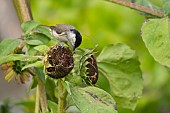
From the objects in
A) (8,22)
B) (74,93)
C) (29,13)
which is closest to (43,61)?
(74,93)

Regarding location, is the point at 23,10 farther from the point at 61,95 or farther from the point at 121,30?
the point at 121,30

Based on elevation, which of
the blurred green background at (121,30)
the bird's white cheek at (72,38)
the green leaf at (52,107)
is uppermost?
the bird's white cheek at (72,38)

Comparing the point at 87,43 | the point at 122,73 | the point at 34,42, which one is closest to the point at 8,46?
the point at 34,42

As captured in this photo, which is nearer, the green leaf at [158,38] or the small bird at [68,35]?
the small bird at [68,35]

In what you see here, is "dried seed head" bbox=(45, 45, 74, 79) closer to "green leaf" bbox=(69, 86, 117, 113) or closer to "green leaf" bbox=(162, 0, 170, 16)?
"green leaf" bbox=(69, 86, 117, 113)

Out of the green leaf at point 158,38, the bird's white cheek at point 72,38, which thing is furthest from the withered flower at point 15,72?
the green leaf at point 158,38

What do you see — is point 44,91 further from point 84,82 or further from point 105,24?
point 105,24

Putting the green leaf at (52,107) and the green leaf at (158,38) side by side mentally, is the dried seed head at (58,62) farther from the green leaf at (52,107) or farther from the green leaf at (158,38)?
the green leaf at (158,38)
